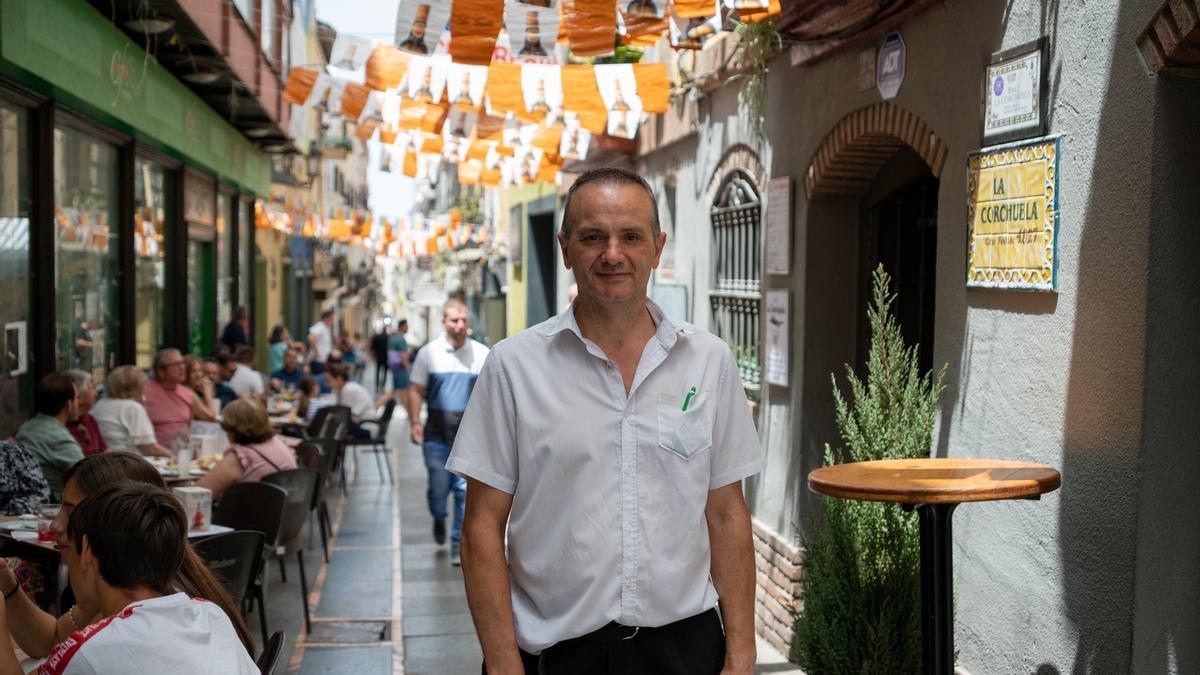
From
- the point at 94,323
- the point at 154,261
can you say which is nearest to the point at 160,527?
the point at 94,323

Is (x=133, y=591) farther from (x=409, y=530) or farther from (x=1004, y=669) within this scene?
(x=409, y=530)

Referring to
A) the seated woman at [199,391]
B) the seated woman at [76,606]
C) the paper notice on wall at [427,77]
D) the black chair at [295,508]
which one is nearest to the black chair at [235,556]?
the seated woman at [76,606]

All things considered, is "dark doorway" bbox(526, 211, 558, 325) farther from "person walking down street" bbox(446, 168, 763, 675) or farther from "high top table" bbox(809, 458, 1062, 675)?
"person walking down street" bbox(446, 168, 763, 675)

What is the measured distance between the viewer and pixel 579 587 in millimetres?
2828

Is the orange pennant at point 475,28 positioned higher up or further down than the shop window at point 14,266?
higher up

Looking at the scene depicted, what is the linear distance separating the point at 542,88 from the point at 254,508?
139 inches

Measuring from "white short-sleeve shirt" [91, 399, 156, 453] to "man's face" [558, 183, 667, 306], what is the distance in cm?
692

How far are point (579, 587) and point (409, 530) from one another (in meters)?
8.74

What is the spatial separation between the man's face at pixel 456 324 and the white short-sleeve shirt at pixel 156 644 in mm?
6402

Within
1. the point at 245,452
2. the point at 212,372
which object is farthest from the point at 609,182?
the point at 212,372

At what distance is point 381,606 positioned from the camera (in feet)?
27.8

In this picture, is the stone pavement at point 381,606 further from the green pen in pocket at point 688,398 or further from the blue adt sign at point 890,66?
the green pen in pocket at point 688,398

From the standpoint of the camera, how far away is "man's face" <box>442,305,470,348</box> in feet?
31.8

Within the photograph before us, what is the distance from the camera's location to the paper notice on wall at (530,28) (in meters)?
6.74
